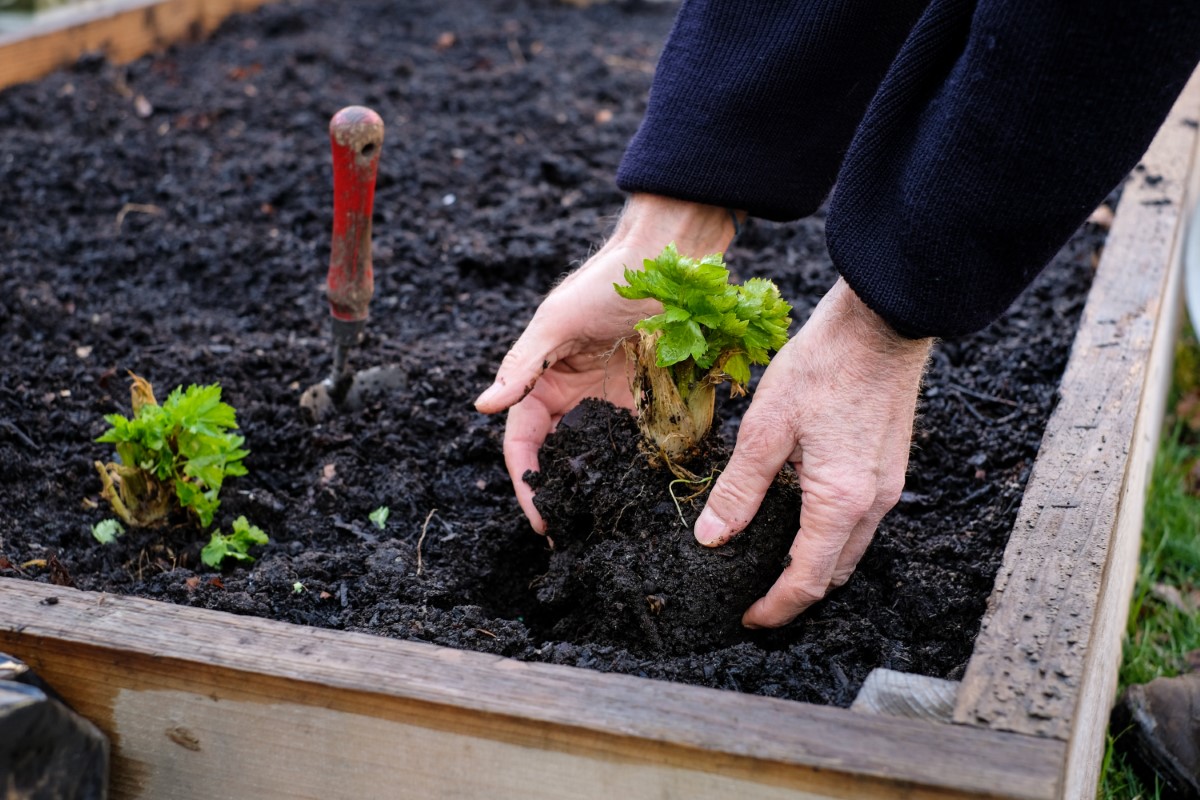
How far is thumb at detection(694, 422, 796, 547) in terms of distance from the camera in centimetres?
197

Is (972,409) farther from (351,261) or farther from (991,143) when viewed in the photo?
(351,261)

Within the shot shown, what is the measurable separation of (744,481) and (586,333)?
0.57 m

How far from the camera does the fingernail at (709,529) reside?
2041 mm

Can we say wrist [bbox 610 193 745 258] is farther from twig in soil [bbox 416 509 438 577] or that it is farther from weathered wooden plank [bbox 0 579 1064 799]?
weathered wooden plank [bbox 0 579 1064 799]

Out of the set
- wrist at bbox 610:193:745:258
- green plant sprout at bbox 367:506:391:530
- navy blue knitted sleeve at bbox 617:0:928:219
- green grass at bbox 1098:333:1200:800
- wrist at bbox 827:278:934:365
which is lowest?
green grass at bbox 1098:333:1200:800

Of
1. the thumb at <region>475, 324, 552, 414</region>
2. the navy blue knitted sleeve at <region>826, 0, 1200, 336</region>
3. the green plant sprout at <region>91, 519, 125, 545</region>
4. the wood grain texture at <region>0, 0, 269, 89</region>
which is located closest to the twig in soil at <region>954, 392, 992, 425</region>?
the navy blue knitted sleeve at <region>826, 0, 1200, 336</region>

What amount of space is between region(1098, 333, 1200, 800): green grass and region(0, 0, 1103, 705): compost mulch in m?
0.71

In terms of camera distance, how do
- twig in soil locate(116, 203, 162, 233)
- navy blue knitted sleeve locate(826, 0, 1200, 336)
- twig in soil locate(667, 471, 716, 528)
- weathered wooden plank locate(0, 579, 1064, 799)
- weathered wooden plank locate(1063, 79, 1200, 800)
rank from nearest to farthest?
weathered wooden plank locate(0, 579, 1064, 799) < navy blue knitted sleeve locate(826, 0, 1200, 336) < weathered wooden plank locate(1063, 79, 1200, 800) < twig in soil locate(667, 471, 716, 528) < twig in soil locate(116, 203, 162, 233)

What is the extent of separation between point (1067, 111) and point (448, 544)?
145cm

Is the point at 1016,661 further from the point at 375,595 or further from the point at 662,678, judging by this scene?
the point at 375,595

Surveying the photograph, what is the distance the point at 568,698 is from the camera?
161 centimetres

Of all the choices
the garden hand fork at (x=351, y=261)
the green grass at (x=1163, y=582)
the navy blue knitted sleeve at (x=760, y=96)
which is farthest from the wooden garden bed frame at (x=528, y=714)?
the garden hand fork at (x=351, y=261)

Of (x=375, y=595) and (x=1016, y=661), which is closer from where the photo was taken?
(x=1016, y=661)

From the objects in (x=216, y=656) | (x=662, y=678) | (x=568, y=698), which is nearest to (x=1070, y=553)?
(x=662, y=678)
